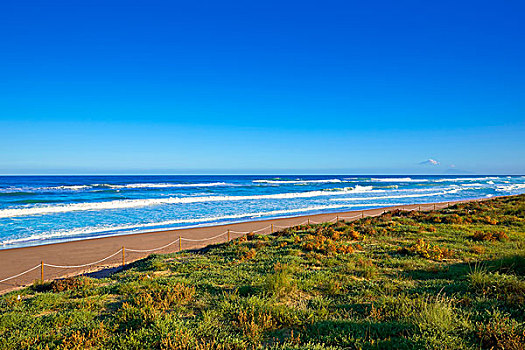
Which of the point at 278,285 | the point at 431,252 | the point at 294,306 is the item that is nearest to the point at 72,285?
the point at 278,285

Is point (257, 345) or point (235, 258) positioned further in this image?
point (235, 258)

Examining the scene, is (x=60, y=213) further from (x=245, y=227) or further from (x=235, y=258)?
(x=235, y=258)

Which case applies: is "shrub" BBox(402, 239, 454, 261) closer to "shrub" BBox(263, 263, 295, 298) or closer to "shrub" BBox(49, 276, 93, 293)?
"shrub" BBox(263, 263, 295, 298)

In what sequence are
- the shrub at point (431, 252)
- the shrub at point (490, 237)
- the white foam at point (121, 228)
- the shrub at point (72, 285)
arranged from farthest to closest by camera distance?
1. the white foam at point (121, 228)
2. the shrub at point (490, 237)
3. the shrub at point (431, 252)
4. the shrub at point (72, 285)

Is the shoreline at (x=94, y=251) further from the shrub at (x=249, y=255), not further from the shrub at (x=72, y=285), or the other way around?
the shrub at (x=249, y=255)

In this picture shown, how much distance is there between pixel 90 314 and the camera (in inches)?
237

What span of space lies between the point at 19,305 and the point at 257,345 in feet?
20.1

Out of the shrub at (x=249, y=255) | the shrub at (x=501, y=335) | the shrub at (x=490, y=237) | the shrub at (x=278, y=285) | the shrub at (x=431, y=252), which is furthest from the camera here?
the shrub at (x=490, y=237)

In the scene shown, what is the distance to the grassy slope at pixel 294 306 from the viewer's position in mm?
4652

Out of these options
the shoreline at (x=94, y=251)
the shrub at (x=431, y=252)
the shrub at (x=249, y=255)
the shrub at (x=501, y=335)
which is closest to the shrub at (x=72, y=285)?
the shoreline at (x=94, y=251)

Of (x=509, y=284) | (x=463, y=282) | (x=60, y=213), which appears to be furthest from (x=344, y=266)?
(x=60, y=213)

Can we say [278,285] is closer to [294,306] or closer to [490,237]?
[294,306]

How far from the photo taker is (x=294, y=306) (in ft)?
20.2

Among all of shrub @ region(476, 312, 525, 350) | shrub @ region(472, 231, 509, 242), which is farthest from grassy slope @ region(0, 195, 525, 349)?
shrub @ region(472, 231, 509, 242)
